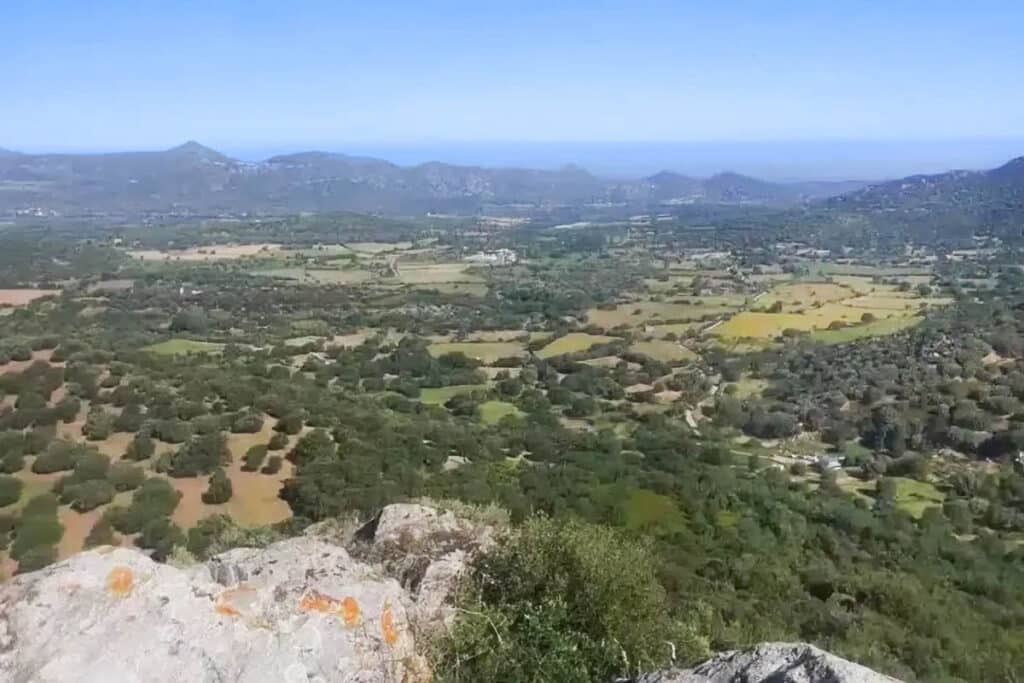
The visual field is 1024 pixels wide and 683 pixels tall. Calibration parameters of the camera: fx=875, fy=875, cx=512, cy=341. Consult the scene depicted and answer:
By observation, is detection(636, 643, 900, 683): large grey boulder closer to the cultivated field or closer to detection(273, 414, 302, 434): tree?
detection(273, 414, 302, 434): tree

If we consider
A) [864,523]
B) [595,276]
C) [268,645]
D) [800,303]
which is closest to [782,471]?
[864,523]

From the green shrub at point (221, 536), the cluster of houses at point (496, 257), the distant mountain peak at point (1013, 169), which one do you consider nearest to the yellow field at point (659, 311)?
the cluster of houses at point (496, 257)

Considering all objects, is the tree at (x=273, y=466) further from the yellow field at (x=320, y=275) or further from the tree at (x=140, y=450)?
the yellow field at (x=320, y=275)

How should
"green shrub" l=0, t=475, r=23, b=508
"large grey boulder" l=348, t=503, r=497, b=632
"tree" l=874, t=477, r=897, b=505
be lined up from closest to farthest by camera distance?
"large grey boulder" l=348, t=503, r=497, b=632 < "green shrub" l=0, t=475, r=23, b=508 < "tree" l=874, t=477, r=897, b=505

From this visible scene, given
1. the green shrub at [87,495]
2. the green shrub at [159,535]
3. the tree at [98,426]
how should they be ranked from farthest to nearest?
1. the tree at [98,426]
2. the green shrub at [87,495]
3. the green shrub at [159,535]

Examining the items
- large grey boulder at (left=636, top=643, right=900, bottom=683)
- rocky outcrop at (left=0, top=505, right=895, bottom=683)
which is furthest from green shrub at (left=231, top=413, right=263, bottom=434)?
large grey boulder at (left=636, top=643, right=900, bottom=683)

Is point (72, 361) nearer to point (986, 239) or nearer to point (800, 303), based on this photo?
point (800, 303)

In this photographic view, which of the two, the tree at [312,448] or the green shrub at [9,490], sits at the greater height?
the green shrub at [9,490]
